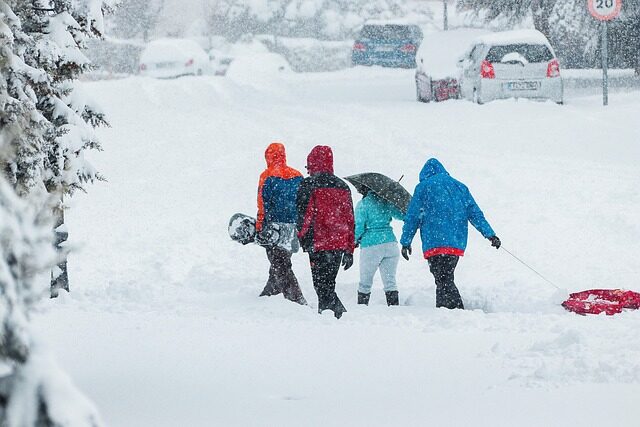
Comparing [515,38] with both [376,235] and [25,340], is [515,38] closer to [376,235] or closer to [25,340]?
[376,235]

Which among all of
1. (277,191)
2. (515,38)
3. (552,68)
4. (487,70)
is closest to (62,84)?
(277,191)

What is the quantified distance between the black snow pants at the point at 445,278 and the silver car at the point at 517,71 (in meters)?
11.6

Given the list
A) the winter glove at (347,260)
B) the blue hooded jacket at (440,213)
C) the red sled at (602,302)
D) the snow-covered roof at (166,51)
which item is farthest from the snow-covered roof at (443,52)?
the winter glove at (347,260)

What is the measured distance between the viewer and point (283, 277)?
9898 mm

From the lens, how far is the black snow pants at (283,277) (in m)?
9.79

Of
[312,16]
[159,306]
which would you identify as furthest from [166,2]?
[159,306]

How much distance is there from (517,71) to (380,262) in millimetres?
11318

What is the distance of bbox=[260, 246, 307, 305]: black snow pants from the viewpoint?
9.79 meters

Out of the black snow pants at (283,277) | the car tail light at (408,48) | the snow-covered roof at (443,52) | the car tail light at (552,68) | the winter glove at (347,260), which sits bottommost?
the black snow pants at (283,277)

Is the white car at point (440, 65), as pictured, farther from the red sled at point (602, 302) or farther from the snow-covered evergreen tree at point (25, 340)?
the snow-covered evergreen tree at point (25, 340)

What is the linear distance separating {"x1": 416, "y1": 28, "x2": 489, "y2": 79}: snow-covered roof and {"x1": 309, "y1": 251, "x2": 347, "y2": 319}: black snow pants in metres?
14.1

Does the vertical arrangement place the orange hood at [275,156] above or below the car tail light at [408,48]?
below

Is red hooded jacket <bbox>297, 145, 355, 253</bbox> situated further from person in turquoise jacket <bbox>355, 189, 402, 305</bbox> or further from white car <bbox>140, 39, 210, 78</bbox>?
white car <bbox>140, 39, 210, 78</bbox>

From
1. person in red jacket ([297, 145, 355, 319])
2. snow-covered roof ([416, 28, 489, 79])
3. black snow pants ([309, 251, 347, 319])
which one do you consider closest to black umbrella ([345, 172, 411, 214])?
Answer: person in red jacket ([297, 145, 355, 319])
